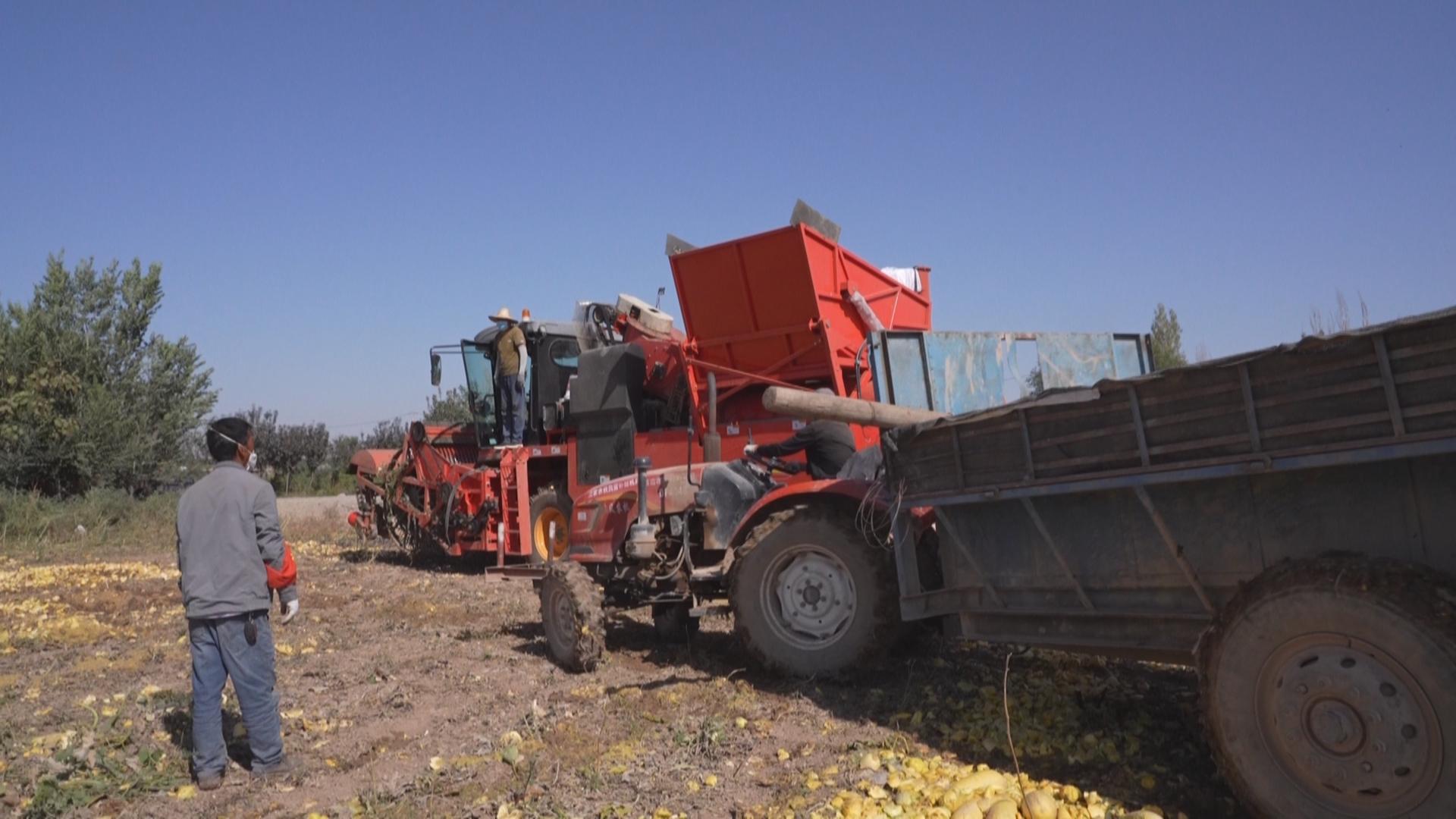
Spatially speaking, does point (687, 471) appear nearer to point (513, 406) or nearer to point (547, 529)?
point (547, 529)

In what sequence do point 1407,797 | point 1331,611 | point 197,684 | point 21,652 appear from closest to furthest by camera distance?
1. point 1407,797
2. point 1331,611
3. point 197,684
4. point 21,652

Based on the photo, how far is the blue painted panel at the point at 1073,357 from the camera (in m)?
7.25

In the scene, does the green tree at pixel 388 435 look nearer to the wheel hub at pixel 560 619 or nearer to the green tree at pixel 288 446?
the green tree at pixel 288 446

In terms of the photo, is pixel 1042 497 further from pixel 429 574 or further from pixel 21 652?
pixel 429 574

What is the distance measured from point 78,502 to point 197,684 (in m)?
19.1

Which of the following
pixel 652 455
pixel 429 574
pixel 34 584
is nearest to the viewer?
pixel 652 455

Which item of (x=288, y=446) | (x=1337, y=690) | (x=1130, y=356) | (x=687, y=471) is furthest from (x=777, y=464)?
(x=288, y=446)

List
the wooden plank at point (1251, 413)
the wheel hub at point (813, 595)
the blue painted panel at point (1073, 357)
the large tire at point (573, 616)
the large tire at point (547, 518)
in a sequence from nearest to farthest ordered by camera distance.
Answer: the wooden plank at point (1251, 413) < the wheel hub at point (813, 595) < the large tire at point (573, 616) < the blue painted panel at point (1073, 357) < the large tire at point (547, 518)

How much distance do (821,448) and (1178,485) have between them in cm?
297

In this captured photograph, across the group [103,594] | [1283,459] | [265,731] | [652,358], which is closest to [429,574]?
[103,594]

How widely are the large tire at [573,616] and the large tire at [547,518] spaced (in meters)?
5.23

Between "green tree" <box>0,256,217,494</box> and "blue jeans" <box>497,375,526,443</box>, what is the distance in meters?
14.3

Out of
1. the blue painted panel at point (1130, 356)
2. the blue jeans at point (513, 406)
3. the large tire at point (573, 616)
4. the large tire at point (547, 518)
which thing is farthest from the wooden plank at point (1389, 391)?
the blue jeans at point (513, 406)

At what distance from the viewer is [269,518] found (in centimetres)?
498
